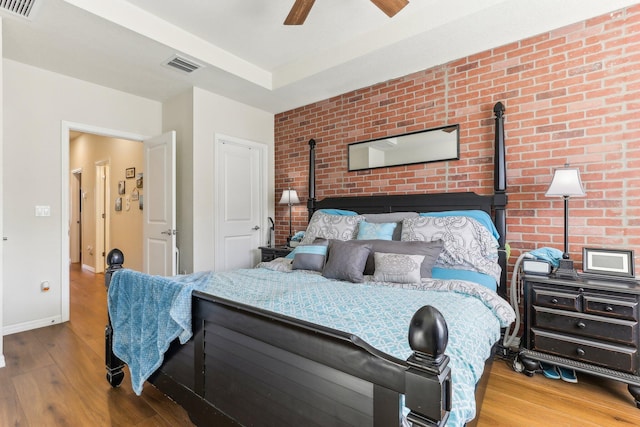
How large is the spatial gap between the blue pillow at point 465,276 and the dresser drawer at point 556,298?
10.7 inches

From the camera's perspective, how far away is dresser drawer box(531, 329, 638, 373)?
1899mm

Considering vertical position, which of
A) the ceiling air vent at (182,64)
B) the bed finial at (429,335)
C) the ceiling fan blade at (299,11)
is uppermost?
the ceiling air vent at (182,64)

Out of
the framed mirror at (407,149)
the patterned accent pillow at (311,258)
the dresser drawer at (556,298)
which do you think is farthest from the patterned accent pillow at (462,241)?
the framed mirror at (407,149)

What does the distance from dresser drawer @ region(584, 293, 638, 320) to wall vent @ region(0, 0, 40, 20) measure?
4262mm

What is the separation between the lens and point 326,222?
10.1 feet

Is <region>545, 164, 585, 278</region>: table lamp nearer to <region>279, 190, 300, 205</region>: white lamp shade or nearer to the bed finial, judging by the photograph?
the bed finial

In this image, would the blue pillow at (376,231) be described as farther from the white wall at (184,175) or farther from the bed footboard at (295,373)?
the white wall at (184,175)

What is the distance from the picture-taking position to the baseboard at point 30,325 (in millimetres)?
3063

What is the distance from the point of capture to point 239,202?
167 inches

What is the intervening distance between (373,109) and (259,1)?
5.35 feet

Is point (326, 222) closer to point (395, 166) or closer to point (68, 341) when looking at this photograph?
point (395, 166)

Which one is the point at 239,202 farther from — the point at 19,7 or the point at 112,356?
the point at 19,7

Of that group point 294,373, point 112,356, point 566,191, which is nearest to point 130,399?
point 112,356

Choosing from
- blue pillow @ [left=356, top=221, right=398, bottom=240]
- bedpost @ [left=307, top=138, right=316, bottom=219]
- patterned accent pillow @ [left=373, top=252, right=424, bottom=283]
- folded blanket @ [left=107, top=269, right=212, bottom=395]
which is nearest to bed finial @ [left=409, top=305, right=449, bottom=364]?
folded blanket @ [left=107, top=269, right=212, bottom=395]
